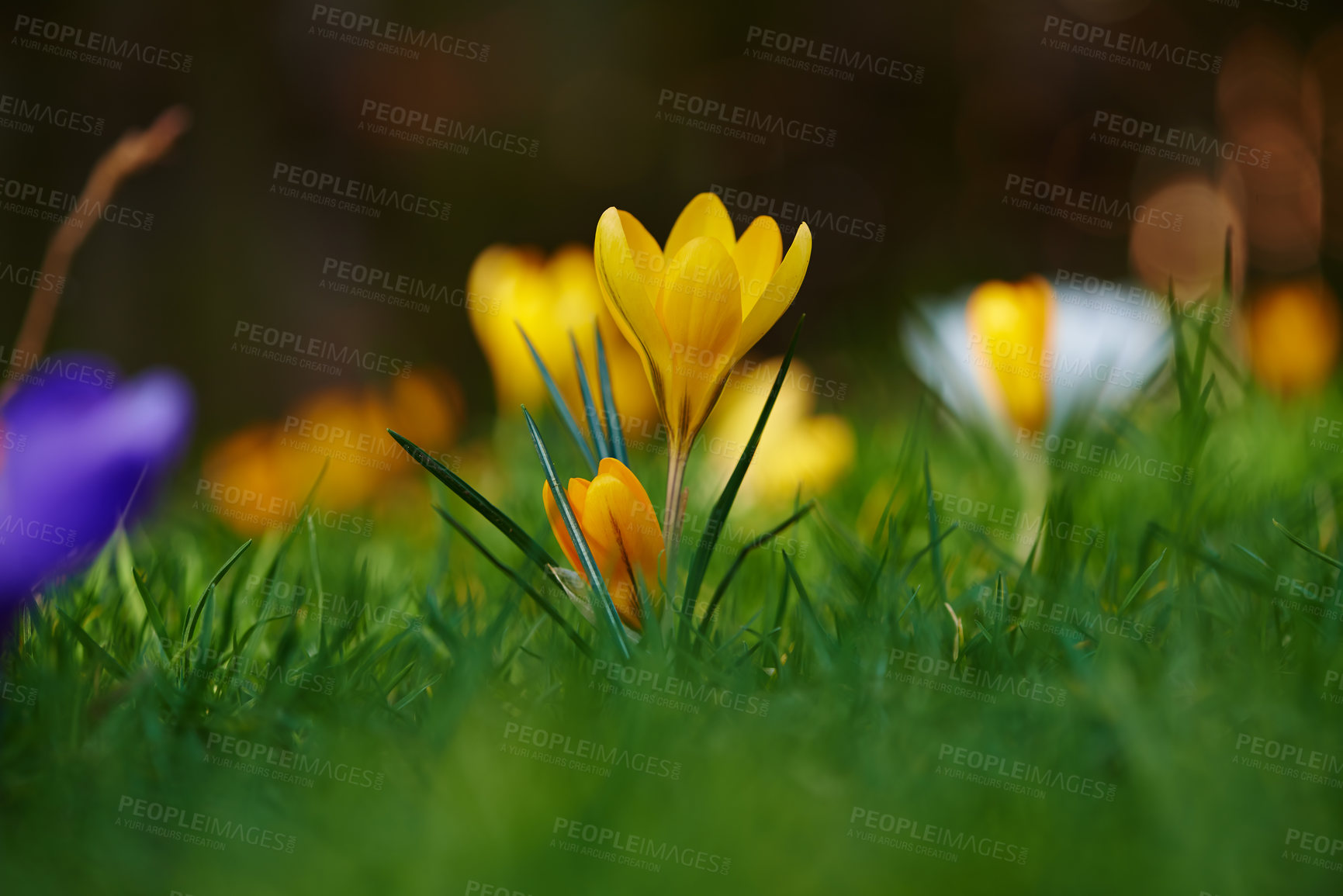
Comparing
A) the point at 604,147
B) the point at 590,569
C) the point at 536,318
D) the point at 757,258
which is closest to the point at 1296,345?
the point at 536,318

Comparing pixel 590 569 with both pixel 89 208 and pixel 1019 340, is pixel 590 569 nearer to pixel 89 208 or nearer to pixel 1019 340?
pixel 1019 340

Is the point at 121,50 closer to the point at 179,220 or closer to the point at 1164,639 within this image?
the point at 179,220

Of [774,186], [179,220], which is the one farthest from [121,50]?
[774,186]

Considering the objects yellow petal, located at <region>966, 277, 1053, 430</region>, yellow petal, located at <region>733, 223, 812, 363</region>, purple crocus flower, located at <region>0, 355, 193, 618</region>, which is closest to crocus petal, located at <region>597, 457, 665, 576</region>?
yellow petal, located at <region>733, 223, 812, 363</region>

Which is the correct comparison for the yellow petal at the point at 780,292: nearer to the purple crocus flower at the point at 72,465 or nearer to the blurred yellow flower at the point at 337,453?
the purple crocus flower at the point at 72,465

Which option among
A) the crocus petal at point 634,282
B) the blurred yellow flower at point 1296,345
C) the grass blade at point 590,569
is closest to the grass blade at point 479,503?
the grass blade at point 590,569

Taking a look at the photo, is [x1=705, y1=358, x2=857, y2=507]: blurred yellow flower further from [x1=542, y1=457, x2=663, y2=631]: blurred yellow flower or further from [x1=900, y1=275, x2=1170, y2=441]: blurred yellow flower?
[x1=542, y1=457, x2=663, y2=631]: blurred yellow flower
